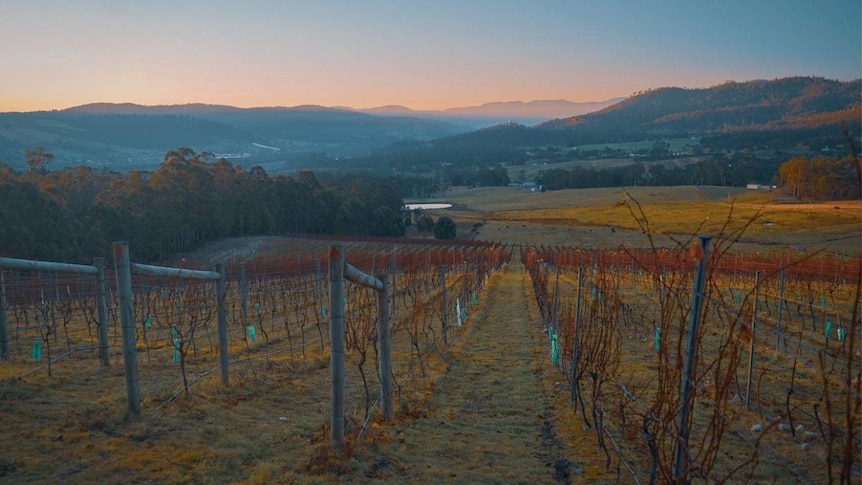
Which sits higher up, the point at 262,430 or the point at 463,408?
the point at 262,430

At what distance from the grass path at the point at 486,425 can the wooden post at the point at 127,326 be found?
2.40 metres

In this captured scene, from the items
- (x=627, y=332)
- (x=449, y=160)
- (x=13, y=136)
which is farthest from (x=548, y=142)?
(x=627, y=332)

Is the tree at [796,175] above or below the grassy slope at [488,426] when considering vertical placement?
above

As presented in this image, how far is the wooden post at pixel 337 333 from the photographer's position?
456cm

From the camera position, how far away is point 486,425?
6484mm

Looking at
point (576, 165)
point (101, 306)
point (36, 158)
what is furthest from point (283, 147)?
point (101, 306)

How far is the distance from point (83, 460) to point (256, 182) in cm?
4514

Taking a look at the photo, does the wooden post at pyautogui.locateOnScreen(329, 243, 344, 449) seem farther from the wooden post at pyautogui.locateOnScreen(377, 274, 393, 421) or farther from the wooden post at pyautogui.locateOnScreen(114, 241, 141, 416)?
the wooden post at pyautogui.locateOnScreen(114, 241, 141, 416)

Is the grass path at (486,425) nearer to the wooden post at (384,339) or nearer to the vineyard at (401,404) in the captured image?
the vineyard at (401,404)

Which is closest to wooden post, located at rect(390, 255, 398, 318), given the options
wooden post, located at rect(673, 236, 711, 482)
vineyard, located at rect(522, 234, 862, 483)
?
vineyard, located at rect(522, 234, 862, 483)

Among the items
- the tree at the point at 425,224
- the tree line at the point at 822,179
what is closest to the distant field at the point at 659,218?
the tree line at the point at 822,179

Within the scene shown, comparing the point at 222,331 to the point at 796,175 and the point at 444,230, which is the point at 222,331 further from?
the point at 796,175

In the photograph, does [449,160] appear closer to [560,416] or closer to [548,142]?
[548,142]

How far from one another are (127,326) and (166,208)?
36859mm
